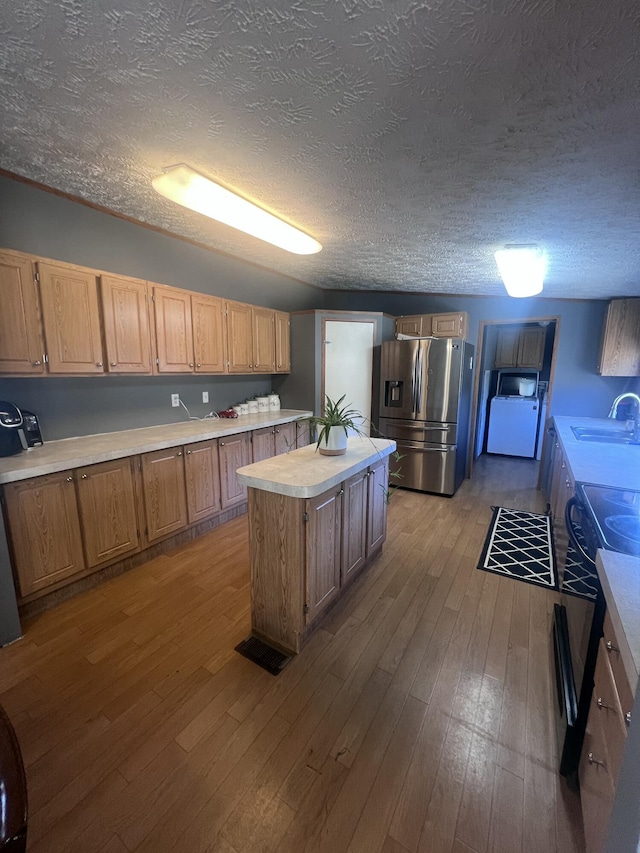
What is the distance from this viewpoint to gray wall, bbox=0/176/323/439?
7.22ft

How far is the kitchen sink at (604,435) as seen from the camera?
293cm

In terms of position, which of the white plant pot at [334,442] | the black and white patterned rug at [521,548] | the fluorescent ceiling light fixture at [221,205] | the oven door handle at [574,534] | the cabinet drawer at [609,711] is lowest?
the black and white patterned rug at [521,548]

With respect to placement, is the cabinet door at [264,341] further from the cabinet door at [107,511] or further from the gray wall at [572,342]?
the gray wall at [572,342]

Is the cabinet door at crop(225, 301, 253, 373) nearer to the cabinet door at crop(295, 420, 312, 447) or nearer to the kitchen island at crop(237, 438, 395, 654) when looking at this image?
the cabinet door at crop(295, 420, 312, 447)

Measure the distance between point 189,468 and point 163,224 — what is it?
190cm

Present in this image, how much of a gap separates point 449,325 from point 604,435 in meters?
1.96

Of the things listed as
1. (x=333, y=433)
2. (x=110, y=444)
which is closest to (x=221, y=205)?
(x=333, y=433)

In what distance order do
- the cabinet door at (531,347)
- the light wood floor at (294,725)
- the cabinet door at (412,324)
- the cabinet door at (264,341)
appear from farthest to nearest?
the cabinet door at (531,347), the cabinet door at (412,324), the cabinet door at (264,341), the light wood floor at (294,725)

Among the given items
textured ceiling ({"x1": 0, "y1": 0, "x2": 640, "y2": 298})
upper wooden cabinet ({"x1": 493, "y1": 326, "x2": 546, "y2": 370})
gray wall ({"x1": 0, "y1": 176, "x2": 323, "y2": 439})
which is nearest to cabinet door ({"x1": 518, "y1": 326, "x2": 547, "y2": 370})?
upper wooden cabinet ({"x1": 493, "y1": 326, "x2": 546, "y2": 370})

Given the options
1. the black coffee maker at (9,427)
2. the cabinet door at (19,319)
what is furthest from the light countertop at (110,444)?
the cabinet door at (19,319)

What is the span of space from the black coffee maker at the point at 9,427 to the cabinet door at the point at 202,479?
102 centimetres

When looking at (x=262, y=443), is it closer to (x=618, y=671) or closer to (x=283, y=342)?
(x=283, y=342)

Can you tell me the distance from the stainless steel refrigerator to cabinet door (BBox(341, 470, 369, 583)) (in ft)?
6.32

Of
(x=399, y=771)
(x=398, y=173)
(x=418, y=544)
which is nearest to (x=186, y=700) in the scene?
(x=399, y=771)
